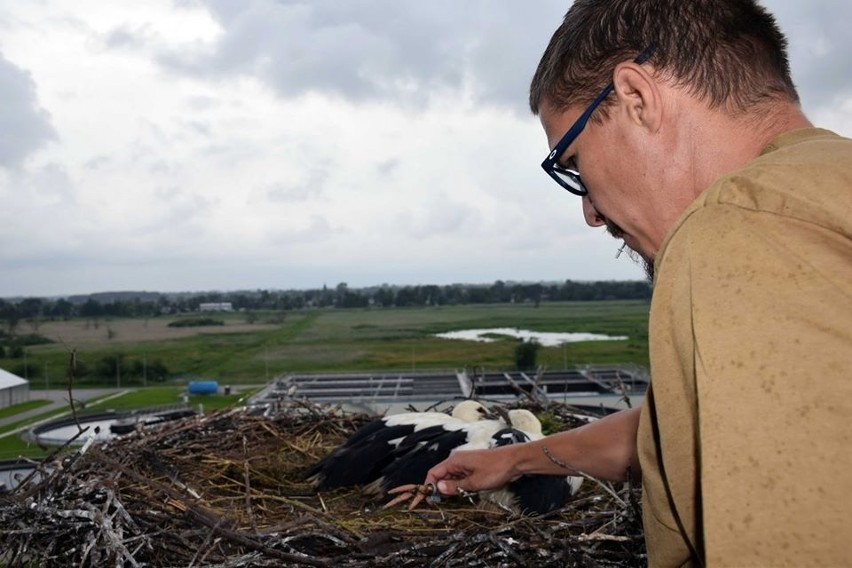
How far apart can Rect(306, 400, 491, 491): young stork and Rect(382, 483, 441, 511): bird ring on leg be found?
40cm

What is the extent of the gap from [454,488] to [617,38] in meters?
2.53

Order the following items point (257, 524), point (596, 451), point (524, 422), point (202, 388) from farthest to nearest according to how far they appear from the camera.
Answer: point (202, 388), point (524, 422), point (257, 524), point (596, 451)

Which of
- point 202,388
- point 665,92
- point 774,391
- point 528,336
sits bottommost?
point 202,388

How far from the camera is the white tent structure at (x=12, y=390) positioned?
75.8 feet

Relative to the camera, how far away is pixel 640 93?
1021 millimetres

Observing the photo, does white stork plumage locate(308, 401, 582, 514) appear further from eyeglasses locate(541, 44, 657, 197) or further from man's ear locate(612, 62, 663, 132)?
man's ear locate(612, 62, 663, 132)

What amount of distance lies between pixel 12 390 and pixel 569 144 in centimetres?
2725

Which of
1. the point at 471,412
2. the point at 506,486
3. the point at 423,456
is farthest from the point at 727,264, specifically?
the point at 471,412

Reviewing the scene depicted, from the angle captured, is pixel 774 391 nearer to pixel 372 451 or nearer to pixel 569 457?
pixel 569 457

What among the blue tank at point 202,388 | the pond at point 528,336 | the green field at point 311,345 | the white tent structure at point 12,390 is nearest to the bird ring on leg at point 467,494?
the green field at point 311,345

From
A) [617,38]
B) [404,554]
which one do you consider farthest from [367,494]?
[617,38]

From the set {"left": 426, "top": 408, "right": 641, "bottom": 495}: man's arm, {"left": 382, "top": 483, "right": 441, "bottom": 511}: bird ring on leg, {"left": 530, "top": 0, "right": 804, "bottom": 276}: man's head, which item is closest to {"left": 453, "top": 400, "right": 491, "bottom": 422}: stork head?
{"left": 382, "top": 483, "right": 441, "bottom": 511}: bird ring on leg

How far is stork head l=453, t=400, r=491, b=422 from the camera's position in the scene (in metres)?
4.66

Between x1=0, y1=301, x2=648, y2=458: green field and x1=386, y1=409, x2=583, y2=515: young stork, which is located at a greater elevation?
x1=386, y1=409, x2=583, y2=515: young stork
